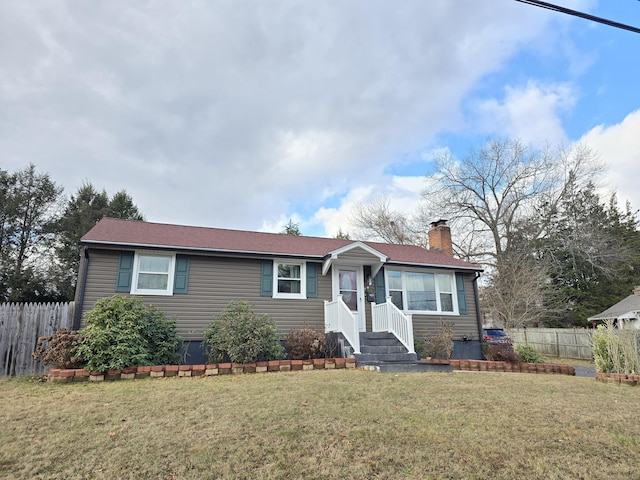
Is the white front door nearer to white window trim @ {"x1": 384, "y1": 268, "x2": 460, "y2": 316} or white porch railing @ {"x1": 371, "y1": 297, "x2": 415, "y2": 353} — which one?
white porch railing @ {"x1": 371, "y1": 297, "x2": 415, "y2": 353}

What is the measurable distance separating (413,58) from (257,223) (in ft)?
53.8

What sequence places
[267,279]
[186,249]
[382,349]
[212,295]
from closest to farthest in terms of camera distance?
[382,349], [186,249], [212,295], [267,279]

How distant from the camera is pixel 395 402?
5512mm

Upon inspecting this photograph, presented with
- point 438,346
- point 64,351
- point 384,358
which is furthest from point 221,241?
point 438,346

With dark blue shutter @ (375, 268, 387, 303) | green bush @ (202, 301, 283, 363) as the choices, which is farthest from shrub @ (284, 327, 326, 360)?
dark blue shutter @ (375, 268, 387, 303)

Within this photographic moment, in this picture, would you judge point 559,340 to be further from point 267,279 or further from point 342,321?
point 267,279

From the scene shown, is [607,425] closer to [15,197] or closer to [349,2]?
[349,2]

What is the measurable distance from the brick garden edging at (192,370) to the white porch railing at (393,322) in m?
1.94

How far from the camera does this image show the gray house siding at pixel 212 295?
1018cm

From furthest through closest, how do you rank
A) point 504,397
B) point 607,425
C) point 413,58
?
point 413,58, point 504,397, point 607,425

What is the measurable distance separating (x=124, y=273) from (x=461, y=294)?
37.3 ft

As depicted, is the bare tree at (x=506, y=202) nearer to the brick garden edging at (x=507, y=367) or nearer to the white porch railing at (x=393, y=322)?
the brick garden edging at (x=507, y=367)

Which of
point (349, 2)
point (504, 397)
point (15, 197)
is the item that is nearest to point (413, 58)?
point (349, 2)

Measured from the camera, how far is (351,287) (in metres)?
12.5
